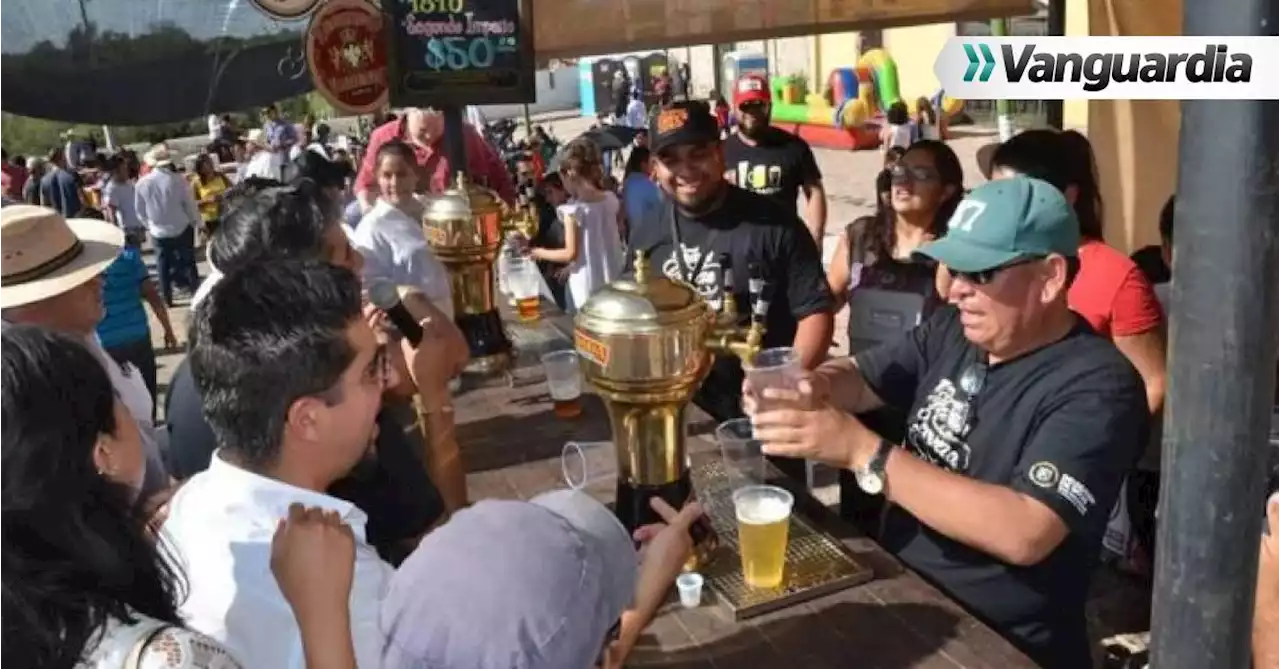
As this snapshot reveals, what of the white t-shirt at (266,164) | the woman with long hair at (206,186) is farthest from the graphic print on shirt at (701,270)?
the woman with long hair at (206,186)

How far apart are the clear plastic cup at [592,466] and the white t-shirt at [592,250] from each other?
3671 millimetres

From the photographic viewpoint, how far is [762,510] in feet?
6.61

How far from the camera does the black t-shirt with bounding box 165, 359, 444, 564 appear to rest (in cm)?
209

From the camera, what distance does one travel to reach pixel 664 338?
1.97m

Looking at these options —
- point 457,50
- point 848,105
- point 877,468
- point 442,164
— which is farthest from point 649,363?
point 848,105

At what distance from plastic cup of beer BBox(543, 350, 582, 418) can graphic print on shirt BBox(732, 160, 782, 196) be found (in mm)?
2348

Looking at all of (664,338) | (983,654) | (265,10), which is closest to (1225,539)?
(983,654)

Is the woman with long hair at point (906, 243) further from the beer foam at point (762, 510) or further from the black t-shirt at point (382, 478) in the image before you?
the black t-shirt at point (382, 478)

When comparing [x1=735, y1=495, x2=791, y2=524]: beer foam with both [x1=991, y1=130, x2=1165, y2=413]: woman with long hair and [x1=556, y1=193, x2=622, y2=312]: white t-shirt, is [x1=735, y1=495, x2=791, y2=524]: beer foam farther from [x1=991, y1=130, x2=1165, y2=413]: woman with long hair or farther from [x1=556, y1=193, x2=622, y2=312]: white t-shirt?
[x1=556, y1=193, x2=622, y2=312]: white t-shirt

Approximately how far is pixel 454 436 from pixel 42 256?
51.4 inches

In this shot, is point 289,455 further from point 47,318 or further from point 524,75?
point 524,75

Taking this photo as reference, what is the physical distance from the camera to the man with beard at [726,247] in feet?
10.7

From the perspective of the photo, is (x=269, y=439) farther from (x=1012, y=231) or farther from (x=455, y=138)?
(x=455, y=138)

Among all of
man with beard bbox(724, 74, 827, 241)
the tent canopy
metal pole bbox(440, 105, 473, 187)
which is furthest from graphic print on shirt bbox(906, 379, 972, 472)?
man with beard bbox(724, 74, 827, 241)
